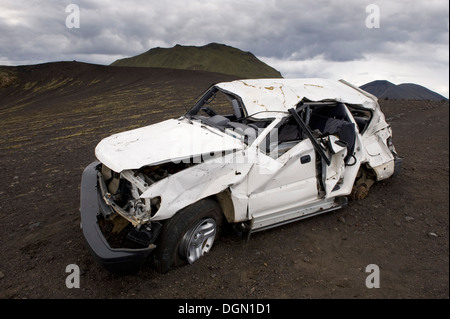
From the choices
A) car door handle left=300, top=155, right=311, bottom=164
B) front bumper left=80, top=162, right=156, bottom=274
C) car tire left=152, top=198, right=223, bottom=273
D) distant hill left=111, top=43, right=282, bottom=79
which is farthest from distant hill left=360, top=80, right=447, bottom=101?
front bumper left=80, top=162, right=156, bottom=274

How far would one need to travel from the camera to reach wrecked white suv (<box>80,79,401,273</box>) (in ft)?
11.0

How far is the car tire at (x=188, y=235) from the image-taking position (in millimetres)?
3344

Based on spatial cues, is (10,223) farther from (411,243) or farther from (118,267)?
(411,243)

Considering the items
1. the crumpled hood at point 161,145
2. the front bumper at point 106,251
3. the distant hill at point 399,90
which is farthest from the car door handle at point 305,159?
the distant hill at point 399,90

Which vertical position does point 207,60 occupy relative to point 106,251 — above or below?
above

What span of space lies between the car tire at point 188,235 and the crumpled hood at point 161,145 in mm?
588

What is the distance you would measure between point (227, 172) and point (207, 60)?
97.4 metres

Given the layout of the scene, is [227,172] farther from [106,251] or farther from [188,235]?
[106,251]

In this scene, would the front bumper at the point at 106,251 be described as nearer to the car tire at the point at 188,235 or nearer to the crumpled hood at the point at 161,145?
the car tire at the point at 188,235

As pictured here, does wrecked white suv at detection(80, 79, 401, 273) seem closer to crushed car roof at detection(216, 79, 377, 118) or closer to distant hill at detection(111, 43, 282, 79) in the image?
crushed car roof at detection(216, 79, 377, 118)

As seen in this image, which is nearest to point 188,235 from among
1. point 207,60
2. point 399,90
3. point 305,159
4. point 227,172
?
point 227,172

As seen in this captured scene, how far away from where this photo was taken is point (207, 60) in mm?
96438

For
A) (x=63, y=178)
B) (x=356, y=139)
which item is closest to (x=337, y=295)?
(x=356, y=139)

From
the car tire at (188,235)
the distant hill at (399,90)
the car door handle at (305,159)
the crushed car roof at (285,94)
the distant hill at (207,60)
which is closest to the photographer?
the car tire at (188,235)
